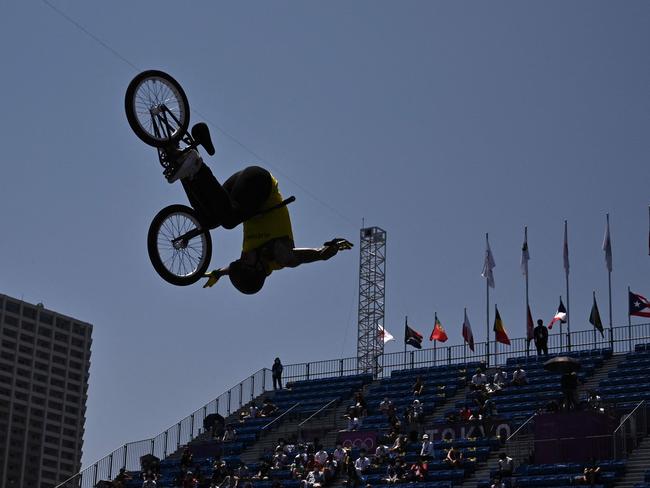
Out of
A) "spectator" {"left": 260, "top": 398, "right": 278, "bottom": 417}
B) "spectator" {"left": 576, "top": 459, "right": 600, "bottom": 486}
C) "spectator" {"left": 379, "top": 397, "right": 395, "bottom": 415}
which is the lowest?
"spectator" {"left": 576, "top": 459, "right": 600, "bottom": 486}

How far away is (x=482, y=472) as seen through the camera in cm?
3491

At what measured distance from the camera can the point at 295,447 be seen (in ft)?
136

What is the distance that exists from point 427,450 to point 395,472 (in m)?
1.16

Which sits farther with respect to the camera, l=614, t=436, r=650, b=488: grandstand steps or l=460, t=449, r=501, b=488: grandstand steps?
l=460, t=449, r=501, b=488: grandstand steps

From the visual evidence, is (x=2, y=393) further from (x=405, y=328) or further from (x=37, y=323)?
(x=405, y=328)

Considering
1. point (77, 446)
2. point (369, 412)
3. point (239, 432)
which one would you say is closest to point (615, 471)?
point (369, 412)

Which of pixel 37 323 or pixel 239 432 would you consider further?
pixel 37 323

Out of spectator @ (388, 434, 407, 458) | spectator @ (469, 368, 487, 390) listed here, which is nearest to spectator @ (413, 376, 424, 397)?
spectator @ (469, 368, 487, 390)

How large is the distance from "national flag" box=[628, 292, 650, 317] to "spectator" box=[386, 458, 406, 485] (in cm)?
1196

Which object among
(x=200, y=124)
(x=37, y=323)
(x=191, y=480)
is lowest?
(x=191, y=480)

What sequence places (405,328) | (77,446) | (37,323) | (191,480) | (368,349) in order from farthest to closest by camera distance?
(77,446) → (37,323) → (368,349) → (405,328) → (191,480)

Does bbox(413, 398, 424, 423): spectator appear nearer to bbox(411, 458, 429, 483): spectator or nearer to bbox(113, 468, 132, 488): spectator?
bbox(411, 458, 429, 483): spectator

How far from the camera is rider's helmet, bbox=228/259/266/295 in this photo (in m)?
15.8

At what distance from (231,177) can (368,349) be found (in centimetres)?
3796
